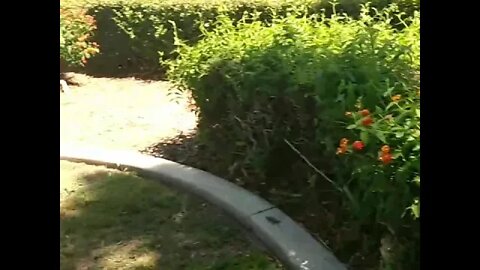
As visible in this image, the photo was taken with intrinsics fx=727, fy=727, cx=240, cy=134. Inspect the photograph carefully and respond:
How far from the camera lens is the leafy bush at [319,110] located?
9.71ft

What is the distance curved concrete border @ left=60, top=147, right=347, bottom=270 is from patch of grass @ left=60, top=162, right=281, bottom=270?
0.26 ft

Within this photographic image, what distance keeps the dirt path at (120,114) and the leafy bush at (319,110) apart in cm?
103

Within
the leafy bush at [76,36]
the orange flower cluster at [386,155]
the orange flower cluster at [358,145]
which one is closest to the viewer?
the orange flower cluster at [386,155]

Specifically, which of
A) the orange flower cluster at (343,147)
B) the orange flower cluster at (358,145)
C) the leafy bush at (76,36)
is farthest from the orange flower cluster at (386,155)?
the leafy bush at (76,36)

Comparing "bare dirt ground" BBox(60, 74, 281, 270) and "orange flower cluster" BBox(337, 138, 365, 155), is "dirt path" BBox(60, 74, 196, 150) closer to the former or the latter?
"bare dirt ground" BBox(60, 74, 281, 270)

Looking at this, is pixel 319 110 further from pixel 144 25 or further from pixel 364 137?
pixel 144 25

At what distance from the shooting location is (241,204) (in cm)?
421

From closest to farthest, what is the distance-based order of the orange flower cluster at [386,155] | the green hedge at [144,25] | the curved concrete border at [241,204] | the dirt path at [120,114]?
the orange flower cluster at [386,155] < the curved concrete border at [241,204] < the dirt path at [120,114] < the green hedge at [144,25]

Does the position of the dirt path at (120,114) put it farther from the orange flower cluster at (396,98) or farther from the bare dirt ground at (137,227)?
the orange flower cluster at (396,98)

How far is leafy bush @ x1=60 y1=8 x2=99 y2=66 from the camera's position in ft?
29.0
